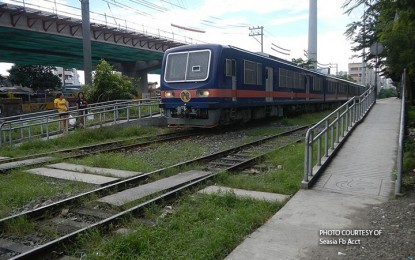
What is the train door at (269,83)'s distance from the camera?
55.2 ft

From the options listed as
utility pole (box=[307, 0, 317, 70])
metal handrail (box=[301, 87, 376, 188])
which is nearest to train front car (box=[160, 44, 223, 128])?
metal handrail (box=[301, 87, 376, 188])

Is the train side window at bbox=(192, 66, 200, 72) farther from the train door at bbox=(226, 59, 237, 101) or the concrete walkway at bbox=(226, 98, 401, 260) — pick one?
the concrete walkway at bbox=(226, 98, 401, 260)

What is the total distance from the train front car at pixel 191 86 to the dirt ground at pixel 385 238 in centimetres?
847

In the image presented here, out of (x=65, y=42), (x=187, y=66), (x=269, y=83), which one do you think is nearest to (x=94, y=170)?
(x=187, y=66)

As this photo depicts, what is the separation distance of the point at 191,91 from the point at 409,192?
8734 mm

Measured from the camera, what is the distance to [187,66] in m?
Answer: 13.8

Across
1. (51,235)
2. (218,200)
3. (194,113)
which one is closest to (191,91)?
(194,113)

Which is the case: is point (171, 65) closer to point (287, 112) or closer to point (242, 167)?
point (242, 167)

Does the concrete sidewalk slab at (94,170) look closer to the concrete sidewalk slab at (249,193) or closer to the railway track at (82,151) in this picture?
the railway track at (82,151)

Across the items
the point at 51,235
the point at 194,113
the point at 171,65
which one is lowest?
the point at 51,235

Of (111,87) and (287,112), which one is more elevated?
(111,87)

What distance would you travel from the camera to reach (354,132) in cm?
1162

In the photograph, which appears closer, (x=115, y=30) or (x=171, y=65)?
(x=171, y=65)

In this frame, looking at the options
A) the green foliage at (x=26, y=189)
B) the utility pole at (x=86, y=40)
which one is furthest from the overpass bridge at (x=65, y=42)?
the green foliage at (x=26, y=189)
